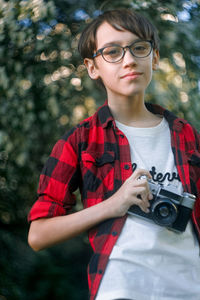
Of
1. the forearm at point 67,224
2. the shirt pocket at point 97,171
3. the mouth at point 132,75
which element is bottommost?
the forearm at point 67,224

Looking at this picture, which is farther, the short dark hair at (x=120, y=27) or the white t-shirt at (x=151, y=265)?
the short dark hair at (x=120, y=27)

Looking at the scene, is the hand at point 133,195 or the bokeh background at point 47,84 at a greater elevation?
the hand at point 133,195

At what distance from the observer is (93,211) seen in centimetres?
114

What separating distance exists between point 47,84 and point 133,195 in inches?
54.4

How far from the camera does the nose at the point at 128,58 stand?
1.25 metres

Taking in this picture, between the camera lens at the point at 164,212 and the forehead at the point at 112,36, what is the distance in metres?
0.54

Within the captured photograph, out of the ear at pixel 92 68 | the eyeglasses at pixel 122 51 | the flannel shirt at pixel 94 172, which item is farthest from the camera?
the ear at pixel 92 68

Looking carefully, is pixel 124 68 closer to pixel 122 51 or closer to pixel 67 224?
pixel 122 51

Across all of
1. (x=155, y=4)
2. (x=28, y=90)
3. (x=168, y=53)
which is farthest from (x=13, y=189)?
(x=155, y=4)

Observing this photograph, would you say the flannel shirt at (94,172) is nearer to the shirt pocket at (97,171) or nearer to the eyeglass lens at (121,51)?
the shirt pocket at (97,171)

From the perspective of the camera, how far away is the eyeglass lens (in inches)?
50.6

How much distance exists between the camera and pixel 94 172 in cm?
122

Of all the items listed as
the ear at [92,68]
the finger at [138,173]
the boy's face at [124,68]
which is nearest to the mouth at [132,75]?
the boy's face at [124,68]

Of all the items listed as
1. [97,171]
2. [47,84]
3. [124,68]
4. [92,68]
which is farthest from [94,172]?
[47,84]
